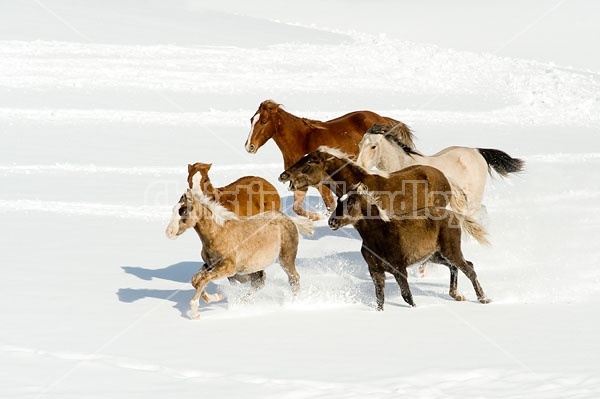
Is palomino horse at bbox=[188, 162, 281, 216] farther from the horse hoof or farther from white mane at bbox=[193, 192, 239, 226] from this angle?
the horse hoof

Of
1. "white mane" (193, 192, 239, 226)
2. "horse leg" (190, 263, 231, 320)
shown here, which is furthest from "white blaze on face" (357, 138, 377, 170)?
"horse leg" (190, 263, 231, 320)

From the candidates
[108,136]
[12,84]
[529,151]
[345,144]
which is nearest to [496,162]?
[345,144]

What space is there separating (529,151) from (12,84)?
15.1m

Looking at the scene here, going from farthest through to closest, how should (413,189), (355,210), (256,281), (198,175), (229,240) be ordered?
(413,189)
(198,175)
(256,281)
(355,210)
(229,240)

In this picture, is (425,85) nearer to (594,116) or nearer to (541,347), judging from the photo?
(594,116)

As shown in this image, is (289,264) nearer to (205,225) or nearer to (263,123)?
(205,225)

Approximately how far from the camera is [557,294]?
9.52m

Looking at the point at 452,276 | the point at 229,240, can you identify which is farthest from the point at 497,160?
the point at 229,240

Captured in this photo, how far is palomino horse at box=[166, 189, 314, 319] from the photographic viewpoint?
866cm

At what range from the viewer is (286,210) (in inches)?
588

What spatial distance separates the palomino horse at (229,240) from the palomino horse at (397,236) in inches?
27.9

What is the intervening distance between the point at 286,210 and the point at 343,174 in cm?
513

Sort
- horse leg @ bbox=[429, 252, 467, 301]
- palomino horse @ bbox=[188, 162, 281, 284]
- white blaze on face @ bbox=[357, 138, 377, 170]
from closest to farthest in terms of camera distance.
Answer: horse leg @ bbox=[429, 252, 467, 301]
palomino horse @ bbox=[188, 162, 281, 284]
white blaze on face @ bbox=[357, 138, 377, 170]

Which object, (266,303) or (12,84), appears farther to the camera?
(12,84)
